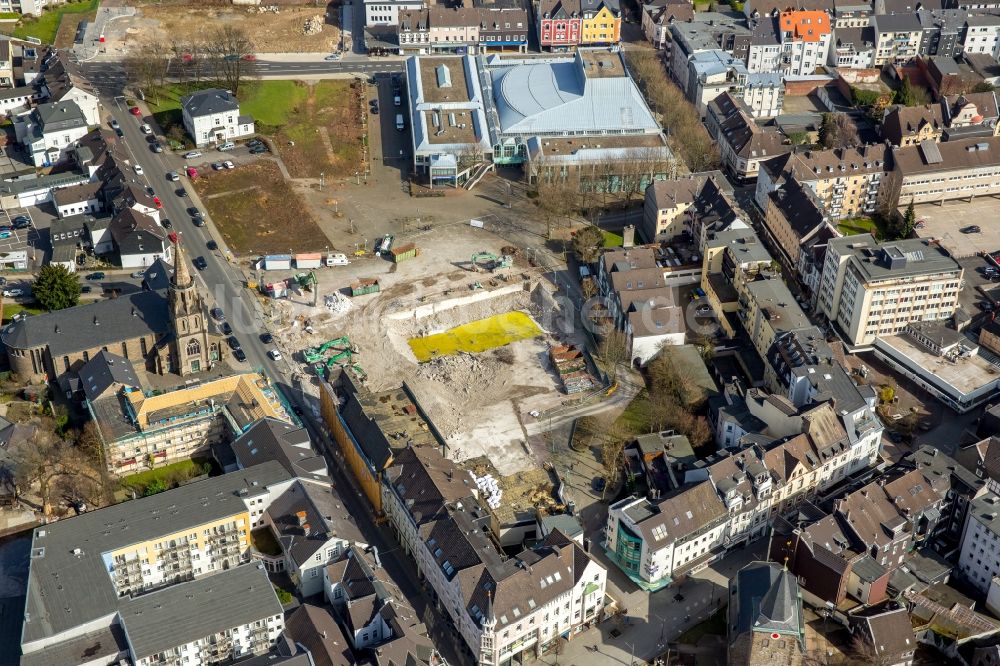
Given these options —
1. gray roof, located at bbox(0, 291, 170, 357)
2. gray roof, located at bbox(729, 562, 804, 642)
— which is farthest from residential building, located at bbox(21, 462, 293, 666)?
gray roof, located at bbox(729, 562, 804, 642)

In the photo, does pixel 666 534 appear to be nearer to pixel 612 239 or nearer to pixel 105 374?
pixel 105 374

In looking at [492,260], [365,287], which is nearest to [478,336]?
[492,260]

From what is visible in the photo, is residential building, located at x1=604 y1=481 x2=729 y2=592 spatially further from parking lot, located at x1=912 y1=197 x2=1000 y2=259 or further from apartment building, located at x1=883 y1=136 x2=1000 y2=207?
apartment building, located at x1=883 y1=136 x2=1000 y2=207

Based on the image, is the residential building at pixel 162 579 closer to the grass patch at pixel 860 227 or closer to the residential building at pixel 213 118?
the residential building at pixel 213 118

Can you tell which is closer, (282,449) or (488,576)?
(488,576)

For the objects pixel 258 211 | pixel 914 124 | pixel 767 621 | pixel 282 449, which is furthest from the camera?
pixel 914 124

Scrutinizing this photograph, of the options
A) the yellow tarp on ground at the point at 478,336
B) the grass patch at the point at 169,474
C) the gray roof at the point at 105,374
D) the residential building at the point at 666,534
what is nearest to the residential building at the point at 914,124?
the yellow tarp on ground at the point at 478,336

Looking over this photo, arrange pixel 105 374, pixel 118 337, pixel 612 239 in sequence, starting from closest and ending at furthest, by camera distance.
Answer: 1. pixel 105 374
2. pixel 118 337
3. pixel 612 239
